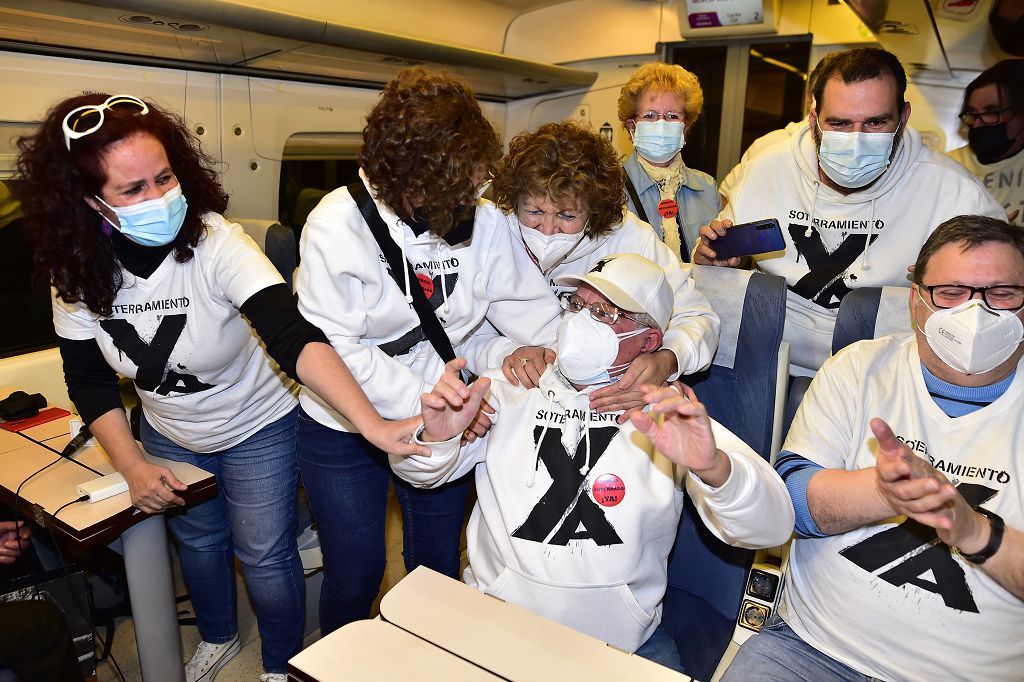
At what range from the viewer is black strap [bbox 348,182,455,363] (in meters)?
2.05

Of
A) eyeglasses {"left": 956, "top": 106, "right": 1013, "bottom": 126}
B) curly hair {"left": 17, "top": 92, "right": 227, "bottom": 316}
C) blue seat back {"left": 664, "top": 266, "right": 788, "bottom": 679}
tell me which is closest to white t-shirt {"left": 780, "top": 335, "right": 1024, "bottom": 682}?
blue seat back {"left": 664, "top": 266, "right": 788, "bottom": 679}

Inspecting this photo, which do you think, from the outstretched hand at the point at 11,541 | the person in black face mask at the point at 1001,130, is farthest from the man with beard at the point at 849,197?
the outstretched hand at the point at 11,541

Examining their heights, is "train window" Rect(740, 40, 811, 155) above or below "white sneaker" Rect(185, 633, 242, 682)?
above

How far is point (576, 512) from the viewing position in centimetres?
200

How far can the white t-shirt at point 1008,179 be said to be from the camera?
356cm

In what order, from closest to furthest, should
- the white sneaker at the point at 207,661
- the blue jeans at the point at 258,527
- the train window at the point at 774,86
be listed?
1. the blue jeans at the point at 258,527
2. the white sneaker at the point at 207,661
3. the train window at the point at 774,86

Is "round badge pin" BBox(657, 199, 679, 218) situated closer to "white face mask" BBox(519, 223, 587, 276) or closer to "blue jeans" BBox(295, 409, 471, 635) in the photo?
"white face mask" BBox(519, 223, 587, 276)

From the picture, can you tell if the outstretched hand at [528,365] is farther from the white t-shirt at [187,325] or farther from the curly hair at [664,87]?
the curly hair at [664,87]

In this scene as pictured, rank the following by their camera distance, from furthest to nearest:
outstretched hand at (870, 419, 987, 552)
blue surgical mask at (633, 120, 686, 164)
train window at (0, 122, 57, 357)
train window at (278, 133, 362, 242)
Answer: train window at (278, 133, 362, 242) → train window at (0, 122, 57, 357) → blue surgical mask at (633, 120, 686, 164) → outstretched hand at (870, 419, 987, 552)

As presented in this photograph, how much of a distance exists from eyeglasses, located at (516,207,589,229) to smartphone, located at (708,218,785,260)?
554 millimetres

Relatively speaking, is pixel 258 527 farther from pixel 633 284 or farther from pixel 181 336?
pixel 633 284

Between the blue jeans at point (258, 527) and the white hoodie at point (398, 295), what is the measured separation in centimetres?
46

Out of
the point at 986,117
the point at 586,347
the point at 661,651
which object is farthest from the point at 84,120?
the point at 986,117

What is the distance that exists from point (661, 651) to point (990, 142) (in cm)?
309
